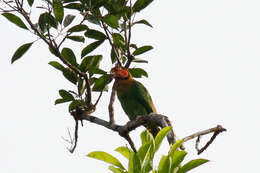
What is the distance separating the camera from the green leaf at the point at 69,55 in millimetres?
3672

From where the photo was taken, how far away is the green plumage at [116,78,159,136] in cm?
525

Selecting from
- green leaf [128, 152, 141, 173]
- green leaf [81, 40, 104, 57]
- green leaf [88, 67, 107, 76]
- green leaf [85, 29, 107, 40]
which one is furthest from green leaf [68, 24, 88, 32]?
green leaf [128, 152, 141, 173]

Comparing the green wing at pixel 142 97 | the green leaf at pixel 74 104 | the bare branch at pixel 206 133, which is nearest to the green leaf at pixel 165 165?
the bare branch at pixel 206 133

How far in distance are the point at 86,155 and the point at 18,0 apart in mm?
1533

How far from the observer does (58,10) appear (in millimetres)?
3486

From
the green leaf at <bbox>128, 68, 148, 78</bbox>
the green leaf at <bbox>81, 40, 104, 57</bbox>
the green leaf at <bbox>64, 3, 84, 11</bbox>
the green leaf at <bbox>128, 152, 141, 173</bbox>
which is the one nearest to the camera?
the green leaf at <bbox>128, 152, 141, 173</bbox>

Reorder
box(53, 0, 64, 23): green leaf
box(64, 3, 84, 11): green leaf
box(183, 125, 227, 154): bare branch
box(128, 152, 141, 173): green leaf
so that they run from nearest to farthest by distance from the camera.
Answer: box(128, 152, 141, 173): green leaf → box(183, 125, 227, 154): bare branch → box(53, 0, 64, 23): green leaf → box(64, 3, 84, 11): green leaf

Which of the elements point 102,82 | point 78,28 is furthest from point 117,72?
point 78,28

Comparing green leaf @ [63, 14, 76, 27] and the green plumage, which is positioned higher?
green leaf @ [63, 14, 76, 27]

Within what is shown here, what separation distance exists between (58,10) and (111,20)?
459mm

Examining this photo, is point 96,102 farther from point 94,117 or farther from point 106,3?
point 106,3

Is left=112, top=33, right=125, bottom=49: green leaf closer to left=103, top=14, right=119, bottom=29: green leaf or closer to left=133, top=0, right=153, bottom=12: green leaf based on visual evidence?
left=103, top=14, right=119, bottom=29: green leaf

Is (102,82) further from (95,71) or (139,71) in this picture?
(139,71)

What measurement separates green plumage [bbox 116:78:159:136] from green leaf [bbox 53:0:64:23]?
181 centimetres
